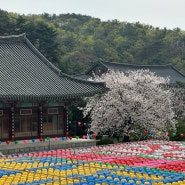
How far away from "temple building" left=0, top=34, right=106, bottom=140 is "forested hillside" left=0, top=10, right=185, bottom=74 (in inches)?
1272

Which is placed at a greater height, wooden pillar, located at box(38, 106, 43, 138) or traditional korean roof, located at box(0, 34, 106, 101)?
traditional korean roof, located at box(0, 34, 106, 101)

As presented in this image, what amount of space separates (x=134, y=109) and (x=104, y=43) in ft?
275

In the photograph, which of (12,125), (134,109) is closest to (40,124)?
(12,125)

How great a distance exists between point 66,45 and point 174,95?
61628 millimetres

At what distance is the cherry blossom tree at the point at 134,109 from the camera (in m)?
35.9

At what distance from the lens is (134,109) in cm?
3628

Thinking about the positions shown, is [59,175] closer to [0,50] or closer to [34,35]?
[0,50]

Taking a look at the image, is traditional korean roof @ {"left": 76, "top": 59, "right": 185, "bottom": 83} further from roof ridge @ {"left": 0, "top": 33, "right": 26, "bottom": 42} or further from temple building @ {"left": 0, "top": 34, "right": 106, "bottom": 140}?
temple building @ {"left": 0, "top": 34, "right": 106, "bottom": 140}

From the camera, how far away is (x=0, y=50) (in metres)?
38.7

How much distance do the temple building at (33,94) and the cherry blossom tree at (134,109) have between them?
61.6 inches

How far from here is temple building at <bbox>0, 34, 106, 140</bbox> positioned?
3409 cm

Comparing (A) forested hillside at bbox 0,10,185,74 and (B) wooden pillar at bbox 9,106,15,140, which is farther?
(A) forested hillside at bbox 0,10,185,74

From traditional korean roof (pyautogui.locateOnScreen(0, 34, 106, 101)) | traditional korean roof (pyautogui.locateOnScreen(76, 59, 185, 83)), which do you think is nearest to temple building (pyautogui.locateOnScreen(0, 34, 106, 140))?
traditional korean roof (pyautogui.locateOnScreen(0, 34, 106, 101))

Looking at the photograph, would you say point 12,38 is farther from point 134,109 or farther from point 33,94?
point 134,109
